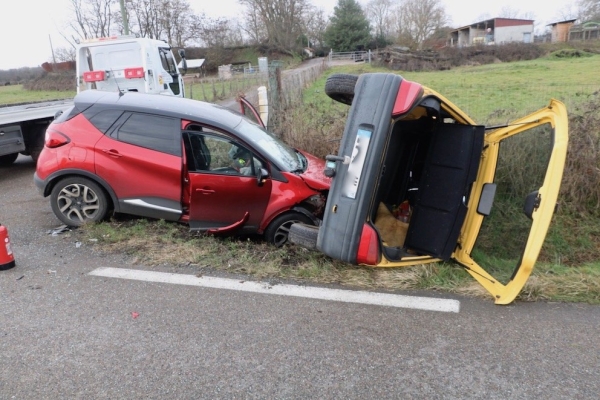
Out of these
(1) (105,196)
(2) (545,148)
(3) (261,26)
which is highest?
(3) (261,26)

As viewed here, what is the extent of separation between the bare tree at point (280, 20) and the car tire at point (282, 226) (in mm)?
59213

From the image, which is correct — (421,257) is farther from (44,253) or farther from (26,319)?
(44,253)

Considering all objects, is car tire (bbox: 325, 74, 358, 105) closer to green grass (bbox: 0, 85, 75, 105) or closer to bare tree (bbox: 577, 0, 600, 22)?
green grass (bbox: 0, 85, 75, 105)

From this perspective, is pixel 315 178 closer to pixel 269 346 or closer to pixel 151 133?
pixel 151 133

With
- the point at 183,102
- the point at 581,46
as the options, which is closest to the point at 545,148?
the point at 183,102

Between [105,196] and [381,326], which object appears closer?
[381,326]

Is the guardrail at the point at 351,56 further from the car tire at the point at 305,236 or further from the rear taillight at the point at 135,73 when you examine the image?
Answer: the car tire at the point at 305,236

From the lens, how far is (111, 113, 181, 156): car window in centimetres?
542

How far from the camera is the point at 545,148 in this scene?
14.6 ft

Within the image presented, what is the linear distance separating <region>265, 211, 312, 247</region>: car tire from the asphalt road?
50.2 inches

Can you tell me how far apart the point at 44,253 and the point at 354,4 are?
212 ft

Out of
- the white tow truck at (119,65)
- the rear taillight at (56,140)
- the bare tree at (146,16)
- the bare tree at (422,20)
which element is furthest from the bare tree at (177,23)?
the rear taillight at (56,140)

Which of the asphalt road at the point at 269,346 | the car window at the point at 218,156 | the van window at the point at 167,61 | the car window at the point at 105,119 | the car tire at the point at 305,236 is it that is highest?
the van window at the point at 167,61

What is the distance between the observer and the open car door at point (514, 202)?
342cm
